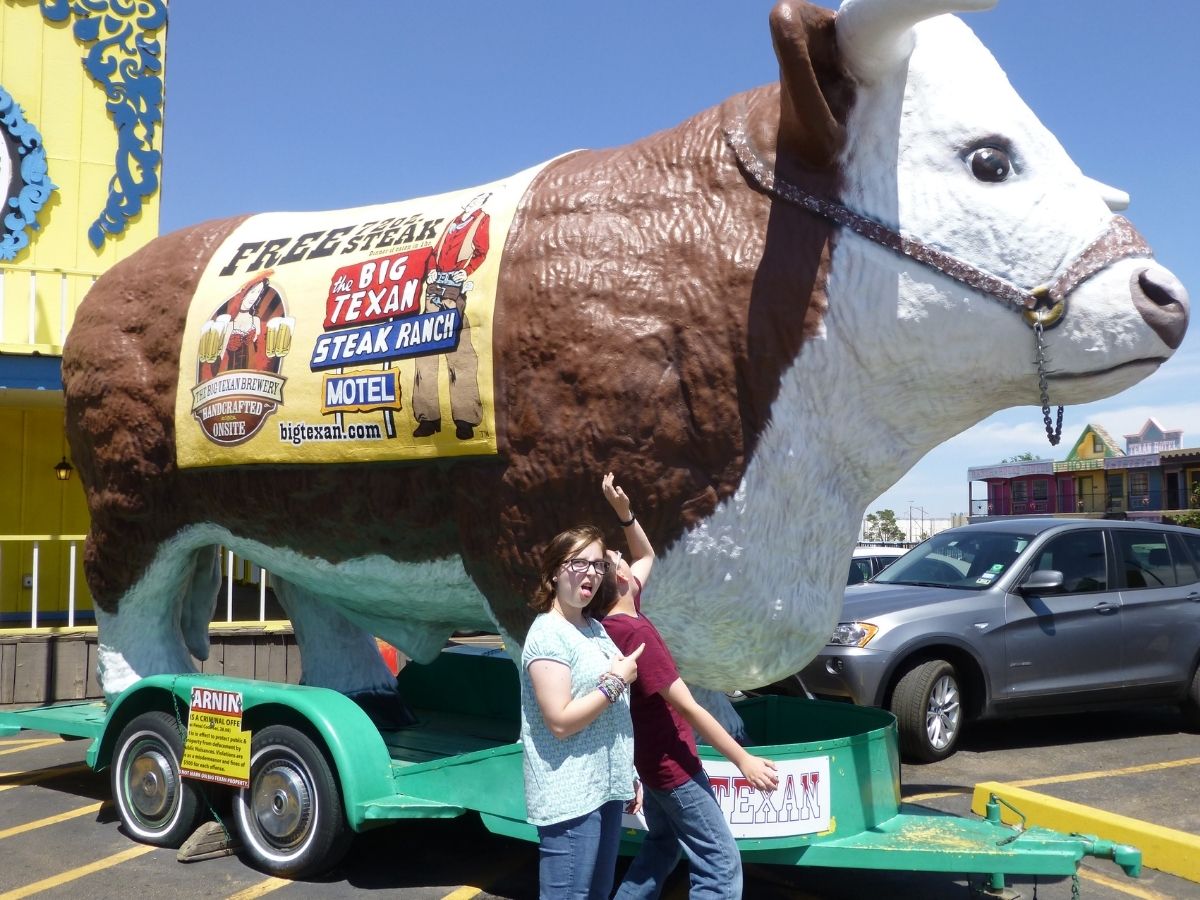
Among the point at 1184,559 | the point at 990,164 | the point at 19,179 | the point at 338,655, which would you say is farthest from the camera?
the point at 19,179

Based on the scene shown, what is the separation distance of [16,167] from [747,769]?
930cm

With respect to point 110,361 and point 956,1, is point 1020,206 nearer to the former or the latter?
point 956,1

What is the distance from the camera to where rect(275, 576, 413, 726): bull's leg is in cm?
500

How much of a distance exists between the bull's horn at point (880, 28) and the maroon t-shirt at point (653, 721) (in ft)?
5.68

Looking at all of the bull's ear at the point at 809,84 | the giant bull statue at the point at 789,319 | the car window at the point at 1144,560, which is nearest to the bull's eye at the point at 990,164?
the giant bull statue at the point at 789,319

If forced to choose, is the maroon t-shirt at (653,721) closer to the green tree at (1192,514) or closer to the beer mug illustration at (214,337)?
the beer mug illustration at (214,337)

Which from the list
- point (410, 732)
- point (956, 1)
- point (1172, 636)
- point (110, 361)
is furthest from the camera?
point (1172, 636)

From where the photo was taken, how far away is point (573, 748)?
8.29ft

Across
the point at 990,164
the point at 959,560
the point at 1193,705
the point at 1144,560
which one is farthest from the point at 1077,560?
the point at 990,164

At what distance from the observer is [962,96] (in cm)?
320

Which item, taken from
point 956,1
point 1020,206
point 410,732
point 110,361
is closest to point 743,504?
point 1020,206

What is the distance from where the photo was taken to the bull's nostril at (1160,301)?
3.03 m

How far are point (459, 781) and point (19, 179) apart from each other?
8338 millimetres

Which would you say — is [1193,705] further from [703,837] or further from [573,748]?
[573,748]
